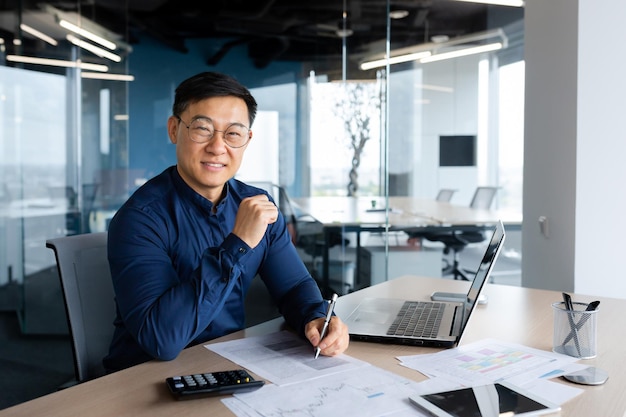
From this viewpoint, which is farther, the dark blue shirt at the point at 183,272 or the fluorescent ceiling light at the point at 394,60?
the fluorescent ceiling light at the point at 394,60

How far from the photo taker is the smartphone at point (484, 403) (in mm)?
1042

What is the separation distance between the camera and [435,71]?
4859 mm

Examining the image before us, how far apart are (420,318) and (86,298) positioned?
967 mm

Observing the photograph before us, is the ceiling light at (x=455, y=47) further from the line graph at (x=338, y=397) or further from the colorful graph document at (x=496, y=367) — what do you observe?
the line graph at (x=338, y=397)

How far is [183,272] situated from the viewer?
160cm

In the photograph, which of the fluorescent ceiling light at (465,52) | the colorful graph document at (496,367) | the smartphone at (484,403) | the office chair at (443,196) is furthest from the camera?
the fluorescent ceiling light at (465,52)

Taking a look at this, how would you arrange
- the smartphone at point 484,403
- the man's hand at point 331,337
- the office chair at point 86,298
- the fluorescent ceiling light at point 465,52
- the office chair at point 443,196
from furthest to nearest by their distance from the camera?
1. the fluorescent ceiling light at point 465,52
2. the office chair at point 443,196
3. the office chair at point 86,298
4. the man's hand at point 331,337
5. the smartphone at point 484,403

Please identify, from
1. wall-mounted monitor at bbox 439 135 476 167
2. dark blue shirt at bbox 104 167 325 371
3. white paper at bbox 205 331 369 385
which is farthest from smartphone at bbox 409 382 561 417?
wall-mounted monitor at bbox 439 135 476 167

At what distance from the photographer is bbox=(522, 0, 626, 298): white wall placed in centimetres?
246

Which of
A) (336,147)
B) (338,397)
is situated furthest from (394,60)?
(338,397)

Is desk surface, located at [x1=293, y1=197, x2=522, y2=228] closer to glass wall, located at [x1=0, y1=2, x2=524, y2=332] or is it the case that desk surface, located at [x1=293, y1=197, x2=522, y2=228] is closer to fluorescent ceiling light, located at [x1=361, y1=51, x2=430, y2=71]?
glass wall, located at [x1=0, y1=2, x2=524, y2=332]

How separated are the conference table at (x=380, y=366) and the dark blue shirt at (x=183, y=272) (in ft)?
0.28

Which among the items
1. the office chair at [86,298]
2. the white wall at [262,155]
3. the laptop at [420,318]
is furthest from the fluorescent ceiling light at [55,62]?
the laptop at [420,318]

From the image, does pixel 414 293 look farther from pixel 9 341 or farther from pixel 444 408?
pixel 9 341
